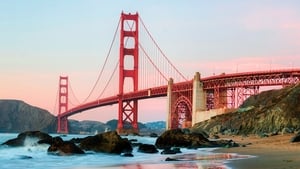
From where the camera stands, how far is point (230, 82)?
65625 mm

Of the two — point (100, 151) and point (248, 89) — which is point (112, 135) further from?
point (248, 89)

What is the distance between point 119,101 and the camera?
79.1 m

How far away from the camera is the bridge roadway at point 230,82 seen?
5975cm

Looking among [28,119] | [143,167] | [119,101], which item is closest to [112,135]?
[143,167]

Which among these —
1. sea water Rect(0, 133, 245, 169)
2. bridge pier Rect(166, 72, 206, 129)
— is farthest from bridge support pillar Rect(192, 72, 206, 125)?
sea water Rect(0, 133, 245, 169)

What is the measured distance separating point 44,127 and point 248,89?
96149 mm

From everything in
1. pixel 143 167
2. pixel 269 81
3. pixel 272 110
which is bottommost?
pixel 143 167

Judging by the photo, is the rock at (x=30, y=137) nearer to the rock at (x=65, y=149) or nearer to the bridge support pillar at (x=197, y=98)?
the rock at (x=65, y=149)

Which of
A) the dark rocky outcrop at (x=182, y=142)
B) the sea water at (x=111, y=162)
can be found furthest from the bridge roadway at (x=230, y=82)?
the sea water at (x=111, y=162)

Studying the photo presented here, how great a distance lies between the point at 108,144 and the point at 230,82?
136ft

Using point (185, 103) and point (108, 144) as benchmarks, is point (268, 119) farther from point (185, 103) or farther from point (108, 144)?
point (185, 103)

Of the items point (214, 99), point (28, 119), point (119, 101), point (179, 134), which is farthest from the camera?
point (28, 119)

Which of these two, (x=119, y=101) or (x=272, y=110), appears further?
(x=119, y=101)

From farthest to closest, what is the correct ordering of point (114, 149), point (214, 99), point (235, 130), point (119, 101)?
point (119, 101) < point (214, 99) < point (235, 130) < point (114, 149)
